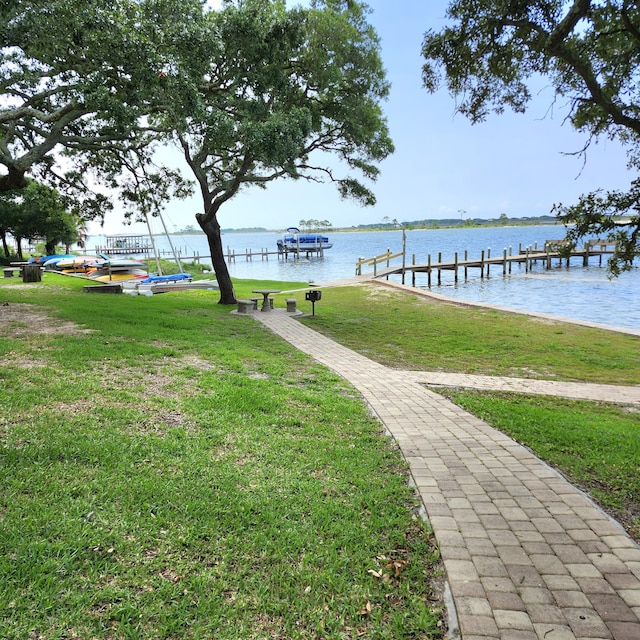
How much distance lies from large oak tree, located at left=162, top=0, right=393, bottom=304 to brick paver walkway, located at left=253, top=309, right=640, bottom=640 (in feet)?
22.5

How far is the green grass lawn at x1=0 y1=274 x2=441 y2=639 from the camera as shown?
7.38 ft

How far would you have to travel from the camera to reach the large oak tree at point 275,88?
8.84 m

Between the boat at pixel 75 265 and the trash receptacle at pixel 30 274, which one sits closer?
the trash receptacle at pixel 30 274

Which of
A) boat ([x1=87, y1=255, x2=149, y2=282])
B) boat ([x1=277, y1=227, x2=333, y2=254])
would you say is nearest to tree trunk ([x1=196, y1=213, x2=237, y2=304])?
boat ([x1=87, y1=255, x2=149, y2=282])

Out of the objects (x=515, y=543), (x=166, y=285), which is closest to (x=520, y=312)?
(x=515, y=543)

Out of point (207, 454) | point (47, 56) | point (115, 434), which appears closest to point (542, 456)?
point (207, 454)

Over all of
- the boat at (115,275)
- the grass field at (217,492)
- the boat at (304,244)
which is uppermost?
the boat at (304,244)

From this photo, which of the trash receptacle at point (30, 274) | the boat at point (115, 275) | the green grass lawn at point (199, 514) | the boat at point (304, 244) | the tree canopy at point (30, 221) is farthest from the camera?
the boat at point (304, 244)

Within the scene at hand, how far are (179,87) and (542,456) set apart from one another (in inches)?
311

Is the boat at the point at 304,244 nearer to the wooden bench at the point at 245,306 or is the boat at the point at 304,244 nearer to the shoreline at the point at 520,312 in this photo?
the shoreline at the point at 520,312

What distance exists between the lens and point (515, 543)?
2877 mm

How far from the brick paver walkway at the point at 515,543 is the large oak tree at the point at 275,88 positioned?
269 inches

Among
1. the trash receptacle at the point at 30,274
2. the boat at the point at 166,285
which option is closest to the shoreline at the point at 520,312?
the boat at the point at 166,285

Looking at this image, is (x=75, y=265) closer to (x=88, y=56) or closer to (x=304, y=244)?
(x=88, y=56)
